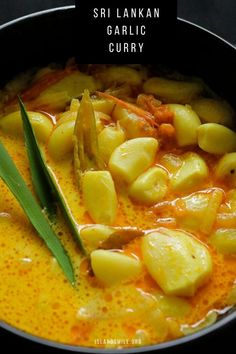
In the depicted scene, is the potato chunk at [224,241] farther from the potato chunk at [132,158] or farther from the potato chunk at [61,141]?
the potato chunk at [61,141]

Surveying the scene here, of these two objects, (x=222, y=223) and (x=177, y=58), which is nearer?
(x=222, y=223)

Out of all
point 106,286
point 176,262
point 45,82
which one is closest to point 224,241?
point 176,262

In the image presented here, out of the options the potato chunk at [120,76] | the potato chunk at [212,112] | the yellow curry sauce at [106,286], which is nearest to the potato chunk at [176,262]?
the yellow curry sauce at [106,286]

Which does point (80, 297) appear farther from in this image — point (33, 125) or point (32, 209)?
point (33, 125)

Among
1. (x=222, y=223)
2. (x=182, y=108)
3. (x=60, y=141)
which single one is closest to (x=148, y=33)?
(x=182, y=108)

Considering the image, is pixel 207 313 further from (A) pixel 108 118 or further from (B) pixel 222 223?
(A) pixel 108 118

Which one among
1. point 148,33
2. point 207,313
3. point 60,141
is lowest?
point 207,313
